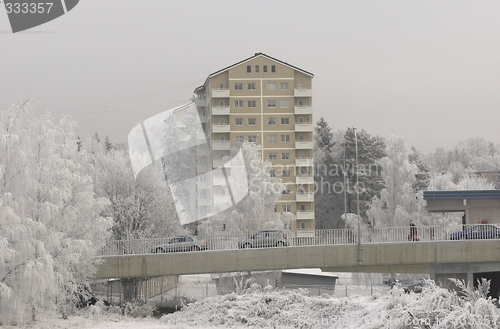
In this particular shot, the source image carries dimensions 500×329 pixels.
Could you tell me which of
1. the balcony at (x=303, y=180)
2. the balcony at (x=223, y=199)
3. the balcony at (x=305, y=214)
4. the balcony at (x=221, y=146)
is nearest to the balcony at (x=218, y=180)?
the balcony at (x=221, y=146)

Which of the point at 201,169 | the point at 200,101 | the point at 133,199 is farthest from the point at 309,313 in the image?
the point at 200,101

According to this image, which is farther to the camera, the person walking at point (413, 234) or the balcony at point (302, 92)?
the balcony at point (302, 92)

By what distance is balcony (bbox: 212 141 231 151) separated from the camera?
79875mm

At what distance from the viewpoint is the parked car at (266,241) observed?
40000 millimetres

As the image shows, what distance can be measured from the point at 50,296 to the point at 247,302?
9276 millimetres

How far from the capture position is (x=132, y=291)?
43.0 metres

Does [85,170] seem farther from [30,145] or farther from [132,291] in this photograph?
[132,291]

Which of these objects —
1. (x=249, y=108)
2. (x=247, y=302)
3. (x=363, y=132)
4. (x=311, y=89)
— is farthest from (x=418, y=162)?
(x=247, y=302)

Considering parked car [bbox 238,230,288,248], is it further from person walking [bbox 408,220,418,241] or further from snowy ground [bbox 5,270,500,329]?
person walking [bbox 408,220,418,241]

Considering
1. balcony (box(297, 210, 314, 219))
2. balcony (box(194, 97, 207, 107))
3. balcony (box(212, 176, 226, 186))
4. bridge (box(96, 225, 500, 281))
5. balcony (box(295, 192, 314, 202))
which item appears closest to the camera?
bridge (box(96, 225, 500, 281))

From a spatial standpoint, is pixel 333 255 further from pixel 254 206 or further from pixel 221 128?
pixel 221 128

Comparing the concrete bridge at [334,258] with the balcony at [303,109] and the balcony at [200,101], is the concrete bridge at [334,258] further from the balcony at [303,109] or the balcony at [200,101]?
the balcony at [200,101]

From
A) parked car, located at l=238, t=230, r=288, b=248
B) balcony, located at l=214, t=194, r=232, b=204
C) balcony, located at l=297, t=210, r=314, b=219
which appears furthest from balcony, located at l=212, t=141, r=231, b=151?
parked car, located at l=238, t=230, r=288, b=248

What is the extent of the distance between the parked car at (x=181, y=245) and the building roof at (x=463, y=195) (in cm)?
1498
